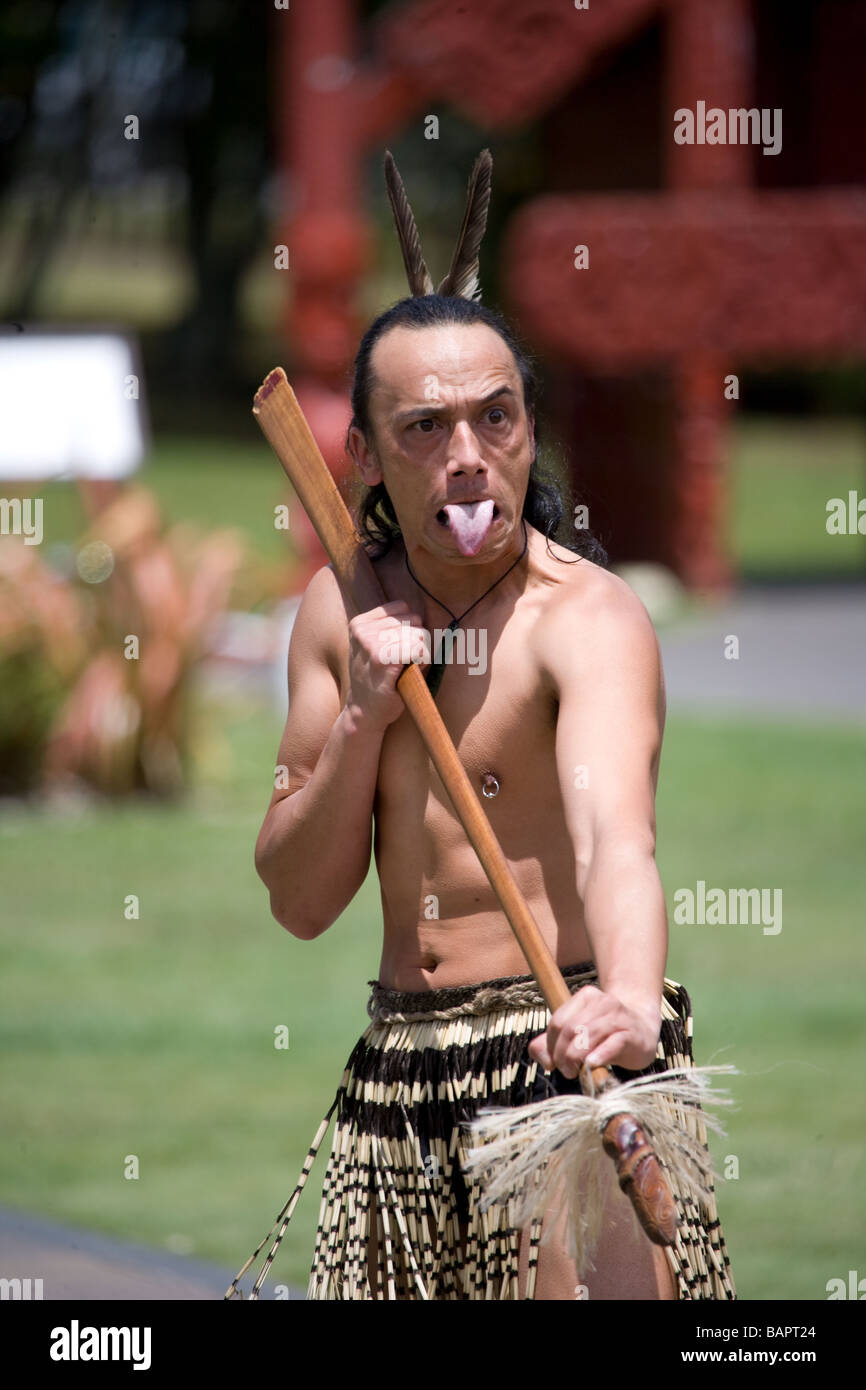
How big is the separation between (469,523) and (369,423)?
231mm

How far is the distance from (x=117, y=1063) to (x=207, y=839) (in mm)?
2557

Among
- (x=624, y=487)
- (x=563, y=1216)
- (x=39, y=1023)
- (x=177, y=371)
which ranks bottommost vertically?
(x=563, y=1216)

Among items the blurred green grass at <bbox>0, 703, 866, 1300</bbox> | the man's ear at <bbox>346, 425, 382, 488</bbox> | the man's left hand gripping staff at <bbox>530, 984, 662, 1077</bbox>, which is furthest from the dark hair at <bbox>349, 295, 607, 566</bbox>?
the blurred green grass at <bbox>0, 703, 866, 1300</bbox>

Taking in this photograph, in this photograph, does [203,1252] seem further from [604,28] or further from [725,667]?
[604,28]

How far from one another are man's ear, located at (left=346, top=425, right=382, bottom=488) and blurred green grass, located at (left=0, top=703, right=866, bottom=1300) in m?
1.16

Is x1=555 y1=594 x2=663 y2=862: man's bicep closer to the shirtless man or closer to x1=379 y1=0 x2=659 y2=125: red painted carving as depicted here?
the shirtless man

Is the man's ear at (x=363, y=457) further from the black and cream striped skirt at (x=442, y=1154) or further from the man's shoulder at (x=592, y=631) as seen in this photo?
the black and cream striped skirt at (x=442, y=1154)

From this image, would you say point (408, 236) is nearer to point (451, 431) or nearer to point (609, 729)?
point (451, 431)

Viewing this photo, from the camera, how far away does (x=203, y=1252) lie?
448 cm

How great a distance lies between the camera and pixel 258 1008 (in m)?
6.48

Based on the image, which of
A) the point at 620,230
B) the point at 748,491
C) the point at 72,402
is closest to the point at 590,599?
the point at 72,402

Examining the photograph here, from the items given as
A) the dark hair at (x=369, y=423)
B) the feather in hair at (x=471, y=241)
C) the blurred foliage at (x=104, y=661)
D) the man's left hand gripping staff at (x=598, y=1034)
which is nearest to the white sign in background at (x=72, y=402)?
the blurred foliage at (x=104, y=661)

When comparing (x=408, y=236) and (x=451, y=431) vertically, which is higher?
(x=408, y=236)

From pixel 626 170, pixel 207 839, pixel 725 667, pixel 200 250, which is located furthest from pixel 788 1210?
pixel 200 250
